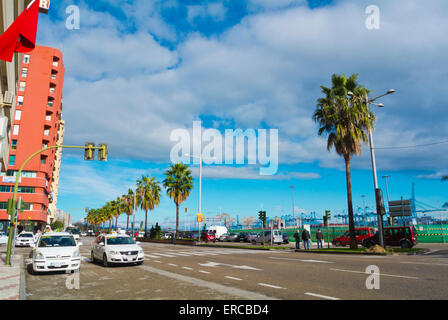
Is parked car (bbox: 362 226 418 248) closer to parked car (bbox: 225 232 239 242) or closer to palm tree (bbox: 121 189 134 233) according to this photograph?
parked car (bbox: 225 232 239 242)

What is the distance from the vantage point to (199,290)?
26.8 ft

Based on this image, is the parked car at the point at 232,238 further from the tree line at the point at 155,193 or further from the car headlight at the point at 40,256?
the car headlight at the point at 40,256

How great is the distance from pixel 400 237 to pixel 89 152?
2369 cm

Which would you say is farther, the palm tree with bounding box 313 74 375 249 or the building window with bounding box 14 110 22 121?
the building window with bounding box 14 110 22 121

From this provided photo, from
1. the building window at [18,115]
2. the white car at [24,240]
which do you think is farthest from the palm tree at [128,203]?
the white car at [24,240]

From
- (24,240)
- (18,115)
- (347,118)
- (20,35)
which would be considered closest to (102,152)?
(20,35)

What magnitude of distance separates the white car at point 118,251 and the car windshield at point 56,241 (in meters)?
1.59

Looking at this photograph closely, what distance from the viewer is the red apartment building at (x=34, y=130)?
60156 millimetres

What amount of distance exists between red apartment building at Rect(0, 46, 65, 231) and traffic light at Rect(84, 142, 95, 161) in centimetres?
5057

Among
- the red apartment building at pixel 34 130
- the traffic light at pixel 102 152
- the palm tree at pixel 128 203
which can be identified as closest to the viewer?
the traffic light at pixel 102 152

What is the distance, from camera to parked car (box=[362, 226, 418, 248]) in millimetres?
24000

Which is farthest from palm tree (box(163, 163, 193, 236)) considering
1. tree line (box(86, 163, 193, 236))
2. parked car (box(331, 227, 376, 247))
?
parked car (box(331, 227, 376, 247))
